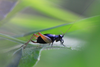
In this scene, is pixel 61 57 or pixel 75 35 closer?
pixel 61 57

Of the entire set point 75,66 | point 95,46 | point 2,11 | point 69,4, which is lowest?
point 75,66

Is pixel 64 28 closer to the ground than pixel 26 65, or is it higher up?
higher up

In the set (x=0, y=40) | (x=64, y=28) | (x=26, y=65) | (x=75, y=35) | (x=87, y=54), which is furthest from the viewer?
(x=75, y=35)

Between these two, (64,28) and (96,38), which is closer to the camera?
(64,28)

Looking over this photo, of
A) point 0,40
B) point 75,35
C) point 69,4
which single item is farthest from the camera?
point 69,4

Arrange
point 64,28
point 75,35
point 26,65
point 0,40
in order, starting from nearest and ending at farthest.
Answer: point 26,65, point 0,40, point 64,28, point 75,35

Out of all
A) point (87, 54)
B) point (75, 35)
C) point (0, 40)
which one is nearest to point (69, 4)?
point (75, 35)

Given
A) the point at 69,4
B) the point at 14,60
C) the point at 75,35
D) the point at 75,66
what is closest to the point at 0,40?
the point at 14,60

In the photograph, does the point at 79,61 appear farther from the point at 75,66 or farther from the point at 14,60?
the point at 14,60

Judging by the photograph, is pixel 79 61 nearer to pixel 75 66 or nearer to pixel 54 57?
pixel 75 66
